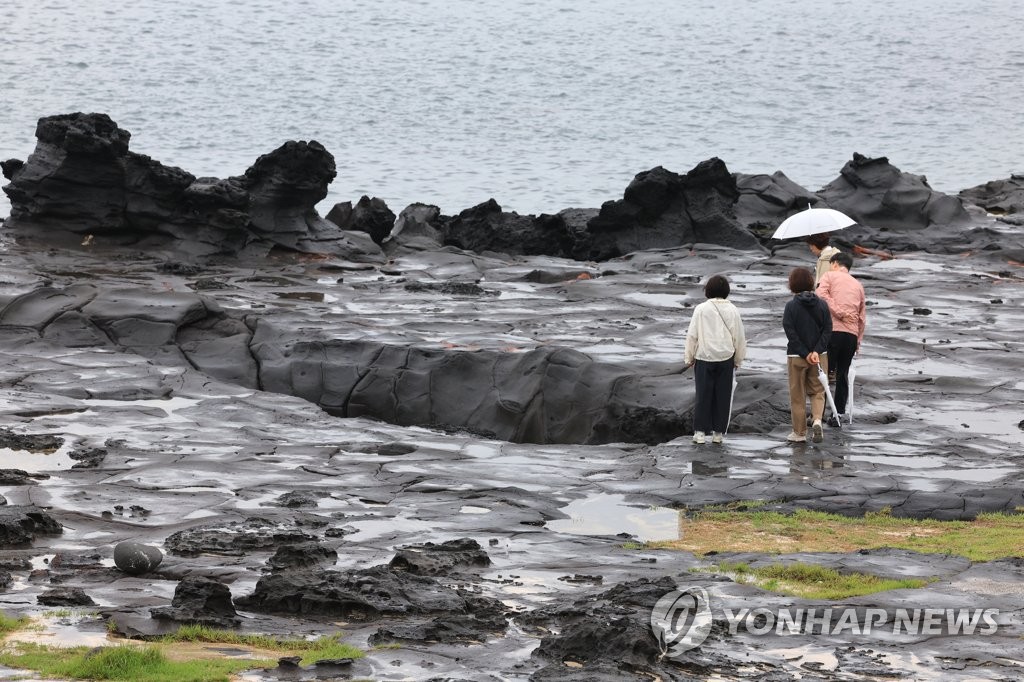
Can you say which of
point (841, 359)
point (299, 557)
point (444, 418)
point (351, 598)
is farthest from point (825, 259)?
point (351, 598)

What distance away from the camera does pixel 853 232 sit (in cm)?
3522

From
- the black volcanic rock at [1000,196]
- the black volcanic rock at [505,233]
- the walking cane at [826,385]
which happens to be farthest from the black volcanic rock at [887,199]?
the walking cane at [826,385]

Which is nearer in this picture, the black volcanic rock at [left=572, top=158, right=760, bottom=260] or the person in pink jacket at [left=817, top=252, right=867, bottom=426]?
the person in pink jacket at [left=817, top=252, right=867, bottom=426]

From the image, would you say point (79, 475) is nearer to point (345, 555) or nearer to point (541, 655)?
point (345, 555)

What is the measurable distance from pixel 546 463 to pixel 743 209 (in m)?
23.9

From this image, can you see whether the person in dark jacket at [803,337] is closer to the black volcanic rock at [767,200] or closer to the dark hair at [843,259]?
the dark hair at [843,259]

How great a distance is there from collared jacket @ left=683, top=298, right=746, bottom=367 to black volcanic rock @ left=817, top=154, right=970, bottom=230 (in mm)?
22720

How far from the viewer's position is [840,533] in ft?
38.1

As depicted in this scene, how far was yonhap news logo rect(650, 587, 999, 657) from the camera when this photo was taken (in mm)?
8430

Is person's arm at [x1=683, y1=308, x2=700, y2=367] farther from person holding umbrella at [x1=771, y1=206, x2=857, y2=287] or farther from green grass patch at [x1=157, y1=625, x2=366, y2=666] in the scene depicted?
green grass patch at [x1=157, y1=625, x2=366, y2=666]

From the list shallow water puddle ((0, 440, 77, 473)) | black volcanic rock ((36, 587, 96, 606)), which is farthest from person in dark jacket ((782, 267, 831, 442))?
black volcanic rock ((36, 587, 96, 606))

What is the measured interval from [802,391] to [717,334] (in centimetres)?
104

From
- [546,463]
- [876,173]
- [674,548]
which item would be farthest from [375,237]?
[674,548]

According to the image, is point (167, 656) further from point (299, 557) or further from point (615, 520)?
point (615, 520)
